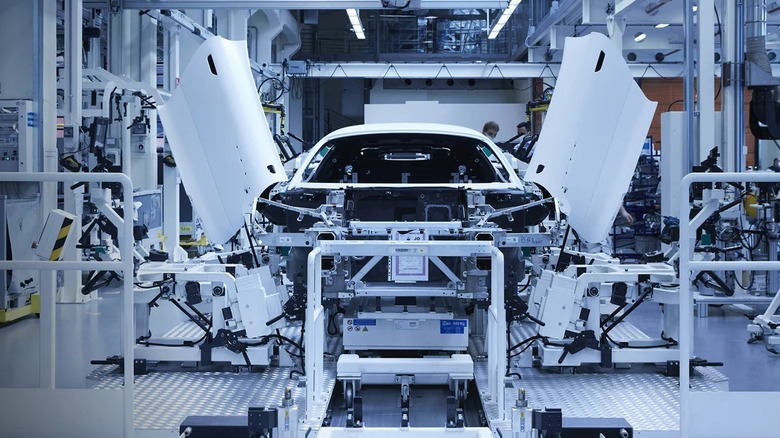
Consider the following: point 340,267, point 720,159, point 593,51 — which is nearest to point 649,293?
point 593,51

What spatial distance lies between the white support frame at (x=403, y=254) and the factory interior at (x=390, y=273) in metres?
0.01

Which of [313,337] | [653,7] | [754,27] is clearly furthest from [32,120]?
[653,7]

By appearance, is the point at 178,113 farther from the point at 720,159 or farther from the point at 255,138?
the point at 720,159

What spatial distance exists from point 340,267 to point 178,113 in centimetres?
147

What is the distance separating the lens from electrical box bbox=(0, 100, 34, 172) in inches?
298

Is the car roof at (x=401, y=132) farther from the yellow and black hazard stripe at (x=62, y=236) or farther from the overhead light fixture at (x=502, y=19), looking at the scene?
the overhead light fixture at (x=502, y=19)

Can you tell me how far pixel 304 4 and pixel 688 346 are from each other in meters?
6.61

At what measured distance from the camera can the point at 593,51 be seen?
509cm

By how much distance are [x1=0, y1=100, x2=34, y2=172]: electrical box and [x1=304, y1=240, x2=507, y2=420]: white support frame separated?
456cm

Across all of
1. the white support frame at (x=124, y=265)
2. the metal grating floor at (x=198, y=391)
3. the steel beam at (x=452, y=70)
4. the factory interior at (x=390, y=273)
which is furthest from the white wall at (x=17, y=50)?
the steel beam at (x=452, y=70)

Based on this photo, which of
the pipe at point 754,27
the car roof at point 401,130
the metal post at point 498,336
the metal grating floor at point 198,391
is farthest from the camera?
the pipe at point 754,27

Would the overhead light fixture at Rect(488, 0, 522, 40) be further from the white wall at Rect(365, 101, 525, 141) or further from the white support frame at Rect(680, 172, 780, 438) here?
the white support frame at Rect(680, 172, 780, 438)

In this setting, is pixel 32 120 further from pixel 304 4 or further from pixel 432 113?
pixel 432 113

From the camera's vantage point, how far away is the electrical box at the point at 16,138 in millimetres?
7570
